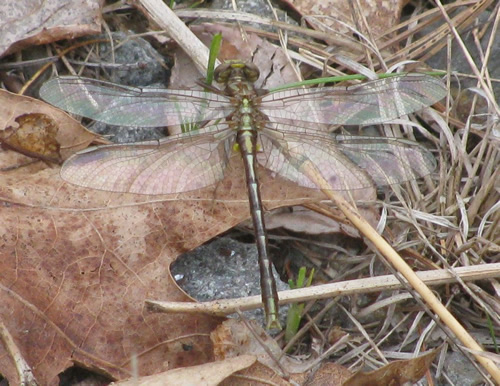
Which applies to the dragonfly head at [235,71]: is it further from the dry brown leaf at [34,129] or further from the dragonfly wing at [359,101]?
the dry brown leaf at [34,129]

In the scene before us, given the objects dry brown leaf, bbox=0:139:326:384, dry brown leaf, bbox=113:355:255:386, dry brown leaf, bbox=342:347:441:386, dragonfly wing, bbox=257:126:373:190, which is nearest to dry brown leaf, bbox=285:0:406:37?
dragonfly wing, bbox=257:126:373:190

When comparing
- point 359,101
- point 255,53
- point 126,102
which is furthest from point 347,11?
point 126,102

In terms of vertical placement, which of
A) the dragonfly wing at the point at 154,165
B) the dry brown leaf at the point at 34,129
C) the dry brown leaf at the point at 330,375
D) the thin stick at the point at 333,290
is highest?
the dry brown leaf at the point at 34,129

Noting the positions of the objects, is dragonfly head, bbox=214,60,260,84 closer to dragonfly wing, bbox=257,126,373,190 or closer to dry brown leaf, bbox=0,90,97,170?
dragonfly wing, bbox=257,126,373,190

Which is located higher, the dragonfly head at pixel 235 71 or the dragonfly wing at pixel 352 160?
the dragonfly head at pixel 235 71

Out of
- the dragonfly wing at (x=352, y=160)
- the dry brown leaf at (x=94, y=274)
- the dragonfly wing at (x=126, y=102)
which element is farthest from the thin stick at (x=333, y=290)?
the dragonfly wing at (x=126, y=102)

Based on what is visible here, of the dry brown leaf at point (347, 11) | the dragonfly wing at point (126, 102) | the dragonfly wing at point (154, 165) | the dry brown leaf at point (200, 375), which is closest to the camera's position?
the dry brown leaf at point (200, 375)

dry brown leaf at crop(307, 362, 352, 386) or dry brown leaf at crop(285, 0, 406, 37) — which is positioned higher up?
dry brown leaf at crop(285, 0, 406, 37)
